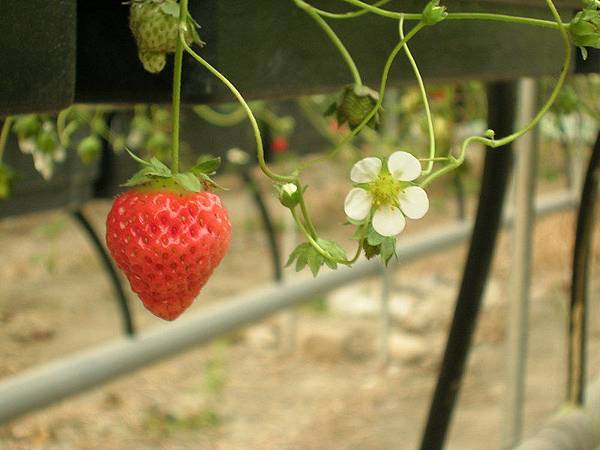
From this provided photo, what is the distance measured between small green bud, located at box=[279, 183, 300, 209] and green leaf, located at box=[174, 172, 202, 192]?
0.04 m

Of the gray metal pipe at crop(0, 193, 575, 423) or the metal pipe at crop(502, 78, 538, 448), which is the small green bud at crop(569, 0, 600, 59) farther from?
the gray metal pipe at crop(0, 193, 575, 423)

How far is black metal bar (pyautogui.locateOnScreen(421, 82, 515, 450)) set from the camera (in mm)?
1042

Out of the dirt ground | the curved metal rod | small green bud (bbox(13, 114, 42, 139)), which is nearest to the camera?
small green bud (bbox(13, 114, 42, 139))

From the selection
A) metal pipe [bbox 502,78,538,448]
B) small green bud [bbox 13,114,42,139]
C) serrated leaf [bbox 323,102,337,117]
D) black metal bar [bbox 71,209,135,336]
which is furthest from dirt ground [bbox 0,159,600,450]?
serrated leaf [bbox 323,102,337,117]

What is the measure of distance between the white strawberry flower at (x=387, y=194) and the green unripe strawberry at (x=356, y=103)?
8 cm

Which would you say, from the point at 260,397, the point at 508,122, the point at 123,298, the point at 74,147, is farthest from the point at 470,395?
the point at 508,122

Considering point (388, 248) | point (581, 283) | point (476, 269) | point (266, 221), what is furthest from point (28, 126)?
point (266, 221)

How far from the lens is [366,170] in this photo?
46 centimetres

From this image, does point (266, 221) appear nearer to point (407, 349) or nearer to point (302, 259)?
point (407, 349)

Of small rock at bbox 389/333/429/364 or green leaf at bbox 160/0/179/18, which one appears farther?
small rock at bbox 389/333/429/364

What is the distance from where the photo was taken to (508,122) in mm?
1063

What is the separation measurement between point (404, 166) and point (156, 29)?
120 millimetres

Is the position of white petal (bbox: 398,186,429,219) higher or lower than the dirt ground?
higher

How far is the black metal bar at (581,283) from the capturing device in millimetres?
978
